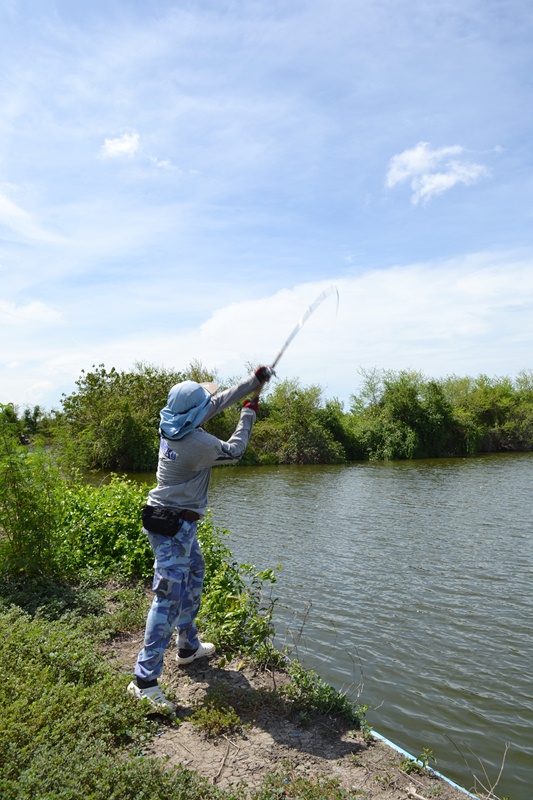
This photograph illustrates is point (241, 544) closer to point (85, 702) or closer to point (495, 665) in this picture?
point (495, 665)

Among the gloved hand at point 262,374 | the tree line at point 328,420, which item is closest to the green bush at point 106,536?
the gloved hand at point 262,374

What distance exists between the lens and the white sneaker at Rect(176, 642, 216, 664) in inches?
208

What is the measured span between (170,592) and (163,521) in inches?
22.4

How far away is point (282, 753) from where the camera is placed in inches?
161

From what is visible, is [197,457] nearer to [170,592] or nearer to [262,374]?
[262,374]

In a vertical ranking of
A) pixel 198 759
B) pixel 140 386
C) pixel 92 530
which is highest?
pixel 140 386

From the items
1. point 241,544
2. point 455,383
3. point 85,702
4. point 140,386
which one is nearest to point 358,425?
point 455,383

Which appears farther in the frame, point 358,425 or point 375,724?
point 358,425

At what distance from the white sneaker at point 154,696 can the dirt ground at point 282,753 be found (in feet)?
0.41

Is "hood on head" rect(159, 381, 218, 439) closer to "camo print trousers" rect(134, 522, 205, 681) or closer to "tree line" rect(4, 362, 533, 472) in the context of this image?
"camo print trousers" rect(134, 522, 205, 681)

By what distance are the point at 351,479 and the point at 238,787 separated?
25.7 metres

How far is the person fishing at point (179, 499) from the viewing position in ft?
15.1

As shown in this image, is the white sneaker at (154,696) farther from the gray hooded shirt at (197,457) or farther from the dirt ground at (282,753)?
the gray hooded shirt at (197,457)

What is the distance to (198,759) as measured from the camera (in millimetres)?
3947
